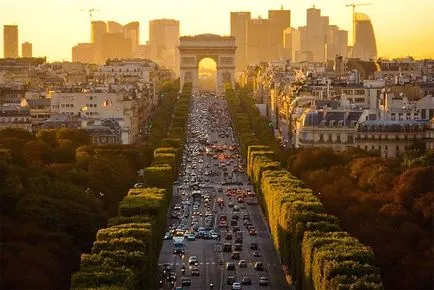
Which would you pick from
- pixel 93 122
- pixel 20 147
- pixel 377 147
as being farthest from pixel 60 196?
pixel 93 122

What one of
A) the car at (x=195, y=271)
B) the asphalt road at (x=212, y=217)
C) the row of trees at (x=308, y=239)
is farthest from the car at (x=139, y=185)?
the car at (x=195, y=271)

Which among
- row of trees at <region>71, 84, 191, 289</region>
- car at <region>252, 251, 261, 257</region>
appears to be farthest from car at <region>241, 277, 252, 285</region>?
car at <region>252, 251, 261, 257</region>

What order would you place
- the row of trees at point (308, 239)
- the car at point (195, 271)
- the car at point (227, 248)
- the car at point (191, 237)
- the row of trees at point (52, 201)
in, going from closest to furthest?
1. the row of trees at point (308, 239)
2. the row of trees at point (52, 201)
3. the car at point (195, 271)
4. the car at point (227, 248)
5. the car at point (191, 237)

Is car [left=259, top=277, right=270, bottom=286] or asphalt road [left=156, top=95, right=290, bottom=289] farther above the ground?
asphalt road [left=156, top=95, right=290, bottom=289]

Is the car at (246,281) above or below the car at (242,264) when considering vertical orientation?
below

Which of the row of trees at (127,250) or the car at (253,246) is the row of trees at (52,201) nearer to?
the row of trees at (127,250)

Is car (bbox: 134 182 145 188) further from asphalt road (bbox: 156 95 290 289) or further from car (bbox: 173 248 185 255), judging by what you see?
car (bbox: 173 248 185 255)

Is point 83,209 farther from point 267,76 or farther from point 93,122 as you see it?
point 267,76
